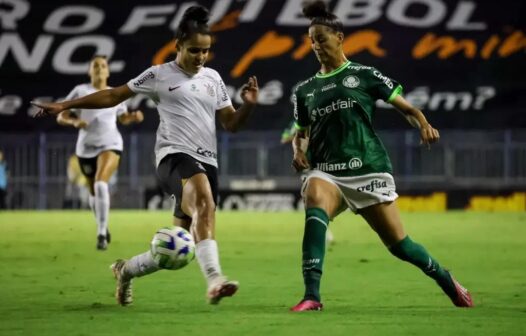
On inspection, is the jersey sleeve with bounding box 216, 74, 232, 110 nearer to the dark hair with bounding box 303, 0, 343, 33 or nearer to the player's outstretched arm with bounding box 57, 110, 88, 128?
the dark hair with bounding box 303, 0, 343, 33

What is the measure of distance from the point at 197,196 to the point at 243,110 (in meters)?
0.81

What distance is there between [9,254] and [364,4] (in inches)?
719

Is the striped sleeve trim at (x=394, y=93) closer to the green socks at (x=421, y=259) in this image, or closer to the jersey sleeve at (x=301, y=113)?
the jersey sleeve at (x=301, y=113)

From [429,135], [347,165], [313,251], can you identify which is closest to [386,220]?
[347,165]

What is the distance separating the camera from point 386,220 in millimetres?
9508

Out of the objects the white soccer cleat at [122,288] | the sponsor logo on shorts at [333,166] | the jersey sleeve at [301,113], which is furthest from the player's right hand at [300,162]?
the white soccer cleat at [122,288]

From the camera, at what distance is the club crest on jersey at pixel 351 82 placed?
9477mm

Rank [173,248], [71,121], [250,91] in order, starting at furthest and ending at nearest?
[71,121]
[250,91]
[173,248]

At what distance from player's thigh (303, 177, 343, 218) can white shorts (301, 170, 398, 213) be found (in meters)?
0.03

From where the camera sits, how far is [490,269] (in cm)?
1386

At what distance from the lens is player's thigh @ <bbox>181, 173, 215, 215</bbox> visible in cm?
943

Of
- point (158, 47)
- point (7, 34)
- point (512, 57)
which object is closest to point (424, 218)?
point (512, 57)

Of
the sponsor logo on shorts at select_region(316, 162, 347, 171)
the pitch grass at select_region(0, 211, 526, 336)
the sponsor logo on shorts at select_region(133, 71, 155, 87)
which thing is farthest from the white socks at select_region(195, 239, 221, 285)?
A: the sponsor logo on shorts at select_region(133, 71, 155, 87)

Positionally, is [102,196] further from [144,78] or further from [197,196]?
[197,196]
